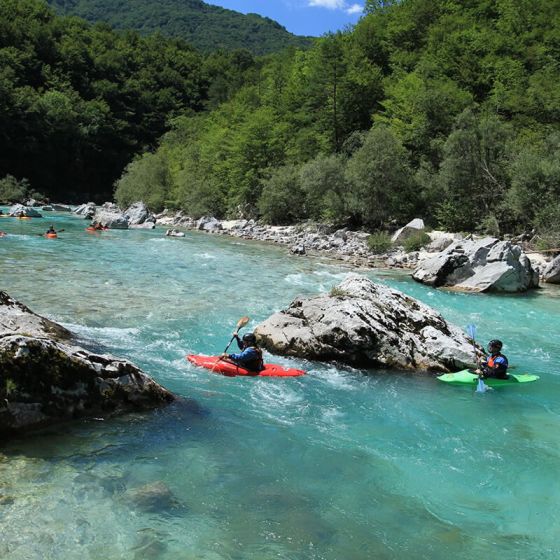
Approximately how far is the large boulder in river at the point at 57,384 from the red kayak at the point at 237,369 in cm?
181

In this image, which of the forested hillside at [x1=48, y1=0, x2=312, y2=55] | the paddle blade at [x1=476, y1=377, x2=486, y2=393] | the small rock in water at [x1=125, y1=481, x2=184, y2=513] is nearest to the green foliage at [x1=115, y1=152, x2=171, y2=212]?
the paddle blade at [x1=476, y1=377, x2=486, y2=393]

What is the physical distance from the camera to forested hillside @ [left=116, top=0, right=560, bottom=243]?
96.7 ft

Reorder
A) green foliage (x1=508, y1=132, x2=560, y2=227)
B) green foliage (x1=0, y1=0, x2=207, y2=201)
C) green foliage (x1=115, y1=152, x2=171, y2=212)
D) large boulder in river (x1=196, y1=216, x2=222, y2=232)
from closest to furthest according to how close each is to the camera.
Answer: green foliage (x1=508, y1=132, x2=560, y2=227)
large boulder in river (x1=196, y1=216, x2=222, y2=232)
green foliage (x1=115, y1=152, x2=171, y2=212)
green foliage (x1=0, y1=0, x2=207, y2=201)

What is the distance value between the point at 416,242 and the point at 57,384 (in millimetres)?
22578

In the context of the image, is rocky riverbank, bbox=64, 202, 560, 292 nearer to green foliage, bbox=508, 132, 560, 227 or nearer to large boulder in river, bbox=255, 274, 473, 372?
green foliage, bbox=508, 132, 560, 227

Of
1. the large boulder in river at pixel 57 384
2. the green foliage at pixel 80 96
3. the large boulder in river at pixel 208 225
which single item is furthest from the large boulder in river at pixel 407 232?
the green foliage at pixel 80 96

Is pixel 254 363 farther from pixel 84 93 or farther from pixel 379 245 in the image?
pixel 84 93

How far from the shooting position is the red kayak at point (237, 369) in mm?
8656

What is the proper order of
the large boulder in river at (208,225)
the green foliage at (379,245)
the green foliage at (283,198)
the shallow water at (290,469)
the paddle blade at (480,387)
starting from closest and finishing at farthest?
the shallow water at (290,469) < the paddle blade at (480,387) < the green foliage at (379,245) < the green foliage at (283,198) < the large boulder in river at (208,225)

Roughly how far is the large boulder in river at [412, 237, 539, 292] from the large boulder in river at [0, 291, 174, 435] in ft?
45.3

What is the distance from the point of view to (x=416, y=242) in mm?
26141

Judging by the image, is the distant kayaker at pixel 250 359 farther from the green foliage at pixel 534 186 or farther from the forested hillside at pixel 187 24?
the forested hillside at pixel 187 24

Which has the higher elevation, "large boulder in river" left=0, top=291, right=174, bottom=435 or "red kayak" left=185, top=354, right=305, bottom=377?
"large boulder in river" left=0, top=291, right=174, bottom=435

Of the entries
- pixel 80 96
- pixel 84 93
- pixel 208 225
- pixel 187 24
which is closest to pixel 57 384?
pixel 208 225
